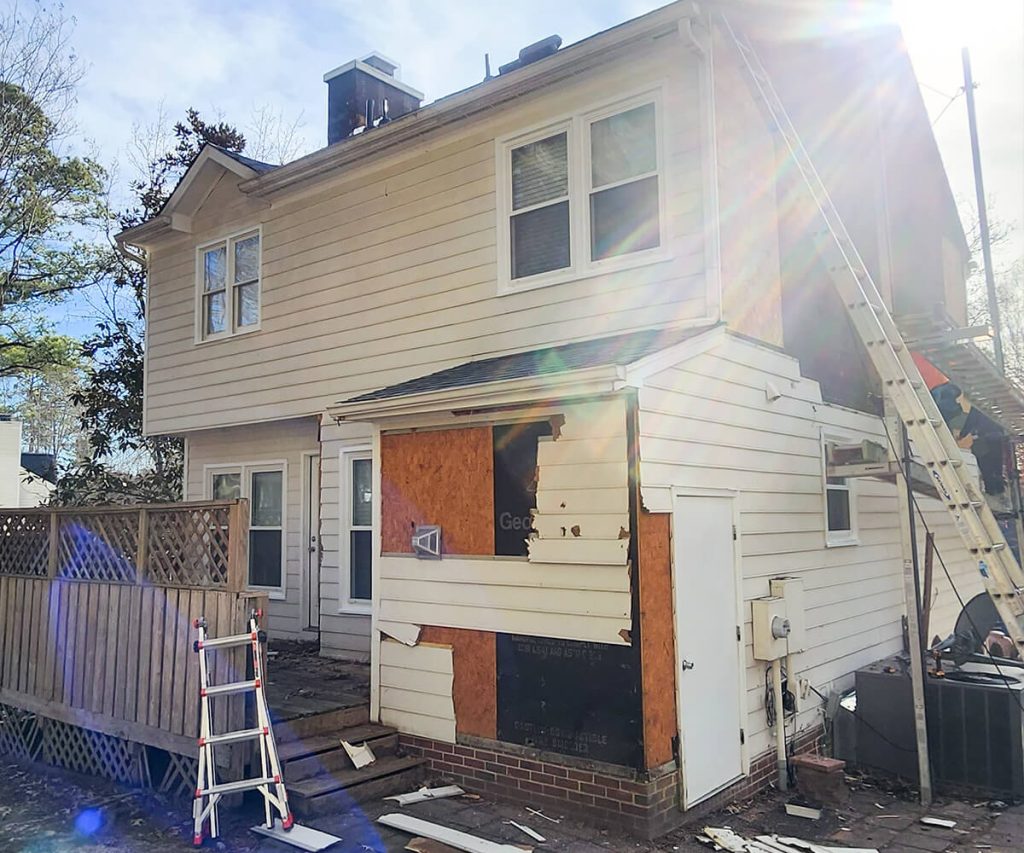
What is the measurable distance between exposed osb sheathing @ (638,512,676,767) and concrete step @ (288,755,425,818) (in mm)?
2063

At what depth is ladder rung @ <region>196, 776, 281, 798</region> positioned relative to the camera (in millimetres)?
5117

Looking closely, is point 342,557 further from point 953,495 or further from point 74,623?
point 953,495

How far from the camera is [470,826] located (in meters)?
5.34

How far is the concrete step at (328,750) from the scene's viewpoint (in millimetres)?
5723

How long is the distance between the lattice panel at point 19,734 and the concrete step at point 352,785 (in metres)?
3.53

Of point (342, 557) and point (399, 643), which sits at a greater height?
point (342, 557)

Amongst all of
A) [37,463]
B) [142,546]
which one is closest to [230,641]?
[142,546]

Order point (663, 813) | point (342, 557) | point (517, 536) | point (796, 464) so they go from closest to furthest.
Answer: point (663, 813)
point (517, 536)
point (796, 464)
point (342, 557)

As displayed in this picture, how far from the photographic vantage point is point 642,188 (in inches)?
267

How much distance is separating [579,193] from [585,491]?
118 inches

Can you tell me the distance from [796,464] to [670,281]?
224 cm

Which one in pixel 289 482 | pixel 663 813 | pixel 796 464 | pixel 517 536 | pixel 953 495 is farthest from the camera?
pixel 289 482

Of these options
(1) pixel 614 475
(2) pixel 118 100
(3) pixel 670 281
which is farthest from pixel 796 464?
(2) pixel 118 100

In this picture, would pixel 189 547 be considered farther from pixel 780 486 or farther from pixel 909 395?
pixel 909 395
